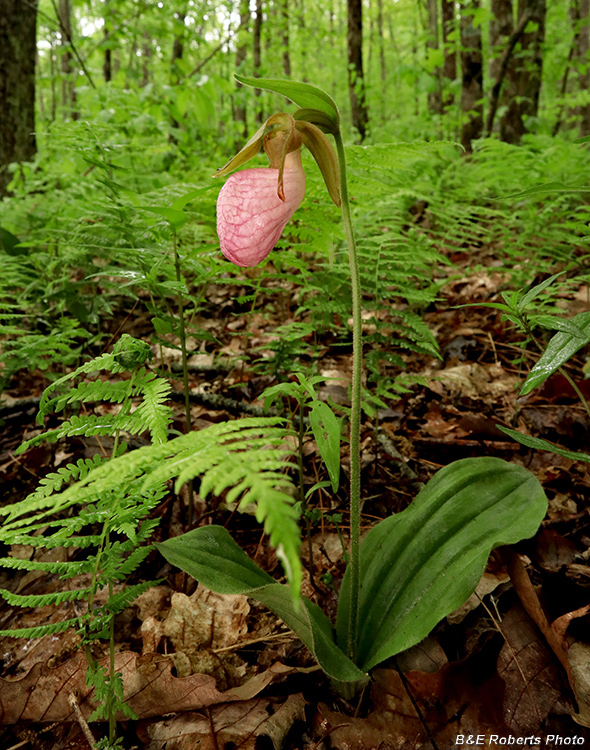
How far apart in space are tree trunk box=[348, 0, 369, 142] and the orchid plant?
611 cm

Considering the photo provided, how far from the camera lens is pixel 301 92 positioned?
38.4 inches

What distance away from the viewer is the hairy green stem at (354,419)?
3.35ft

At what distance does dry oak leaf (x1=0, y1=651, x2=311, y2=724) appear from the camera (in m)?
1.11

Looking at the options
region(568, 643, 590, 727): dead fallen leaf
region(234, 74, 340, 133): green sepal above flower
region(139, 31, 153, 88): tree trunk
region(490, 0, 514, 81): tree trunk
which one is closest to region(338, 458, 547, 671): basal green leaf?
region(568, 643, 590, 727): dead fallen leaf

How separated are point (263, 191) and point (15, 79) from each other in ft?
16.3

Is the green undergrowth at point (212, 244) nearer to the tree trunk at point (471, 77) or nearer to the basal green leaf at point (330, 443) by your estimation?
the basal green leaf at point (330, 443)

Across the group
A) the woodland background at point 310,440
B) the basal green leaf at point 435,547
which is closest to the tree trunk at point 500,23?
the woodland background at point 310,440

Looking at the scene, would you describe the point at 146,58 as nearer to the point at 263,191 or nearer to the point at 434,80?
the point at 434,80

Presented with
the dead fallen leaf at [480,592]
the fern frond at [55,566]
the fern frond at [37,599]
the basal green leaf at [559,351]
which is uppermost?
the basal green leaf at [559,351]

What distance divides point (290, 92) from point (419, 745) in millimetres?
1438

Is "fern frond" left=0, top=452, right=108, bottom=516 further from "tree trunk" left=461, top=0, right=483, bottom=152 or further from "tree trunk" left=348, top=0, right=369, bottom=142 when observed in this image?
"tree trunk" left=348, top=0, right=369, bottom=142

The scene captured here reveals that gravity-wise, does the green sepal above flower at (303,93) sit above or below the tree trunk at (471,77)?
below

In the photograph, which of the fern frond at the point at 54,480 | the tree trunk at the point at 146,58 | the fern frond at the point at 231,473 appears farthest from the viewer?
the tree trunk at the point at 146,58

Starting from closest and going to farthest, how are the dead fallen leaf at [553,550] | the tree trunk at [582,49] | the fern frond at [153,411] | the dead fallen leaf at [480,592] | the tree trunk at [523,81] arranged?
1. the fern frond at [153,411]
2. the dead fallen leaf at [480,592]
3. the dead fallen leaf at [553,550]
4. the tree trunk at [523,81]
5. the tree trunk at [582,49]
